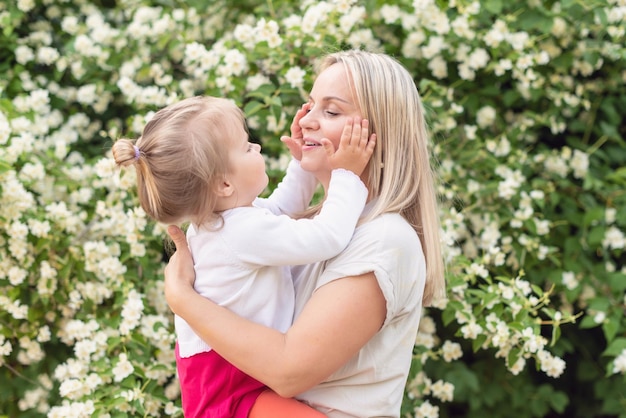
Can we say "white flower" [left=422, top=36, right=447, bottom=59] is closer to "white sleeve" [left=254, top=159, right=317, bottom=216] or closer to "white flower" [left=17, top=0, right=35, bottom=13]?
"white sleeve" [left=254, top=159, right=317, bottom=216]

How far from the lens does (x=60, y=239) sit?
2904 millimetres

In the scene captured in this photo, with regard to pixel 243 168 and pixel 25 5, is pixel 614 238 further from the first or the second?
pixel 25 5

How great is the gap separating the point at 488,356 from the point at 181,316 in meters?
2.22

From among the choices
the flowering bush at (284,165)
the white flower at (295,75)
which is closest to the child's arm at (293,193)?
the flowering bush at (284,165)

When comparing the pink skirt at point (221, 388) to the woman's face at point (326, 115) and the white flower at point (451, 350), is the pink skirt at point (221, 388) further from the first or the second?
the white flower at point (451, 350)

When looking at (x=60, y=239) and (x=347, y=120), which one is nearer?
(x=347, y=120)

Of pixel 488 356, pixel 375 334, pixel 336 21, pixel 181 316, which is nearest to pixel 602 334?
pixel 488 356

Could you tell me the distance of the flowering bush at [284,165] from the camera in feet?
8.84

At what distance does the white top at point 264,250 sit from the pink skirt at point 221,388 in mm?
39

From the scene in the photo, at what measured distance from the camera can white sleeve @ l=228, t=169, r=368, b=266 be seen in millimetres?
1671

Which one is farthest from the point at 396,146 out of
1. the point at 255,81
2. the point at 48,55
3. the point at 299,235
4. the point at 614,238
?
the point at 48,55

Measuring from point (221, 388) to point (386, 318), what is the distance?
412mm

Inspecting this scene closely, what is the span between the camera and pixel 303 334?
163 cm

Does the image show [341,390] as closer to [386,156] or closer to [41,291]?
[386,156]
